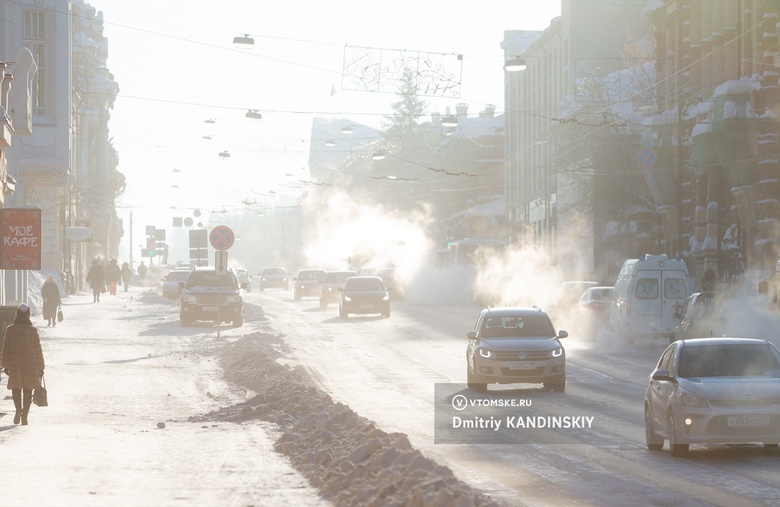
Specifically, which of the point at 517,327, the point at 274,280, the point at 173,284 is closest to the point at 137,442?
the point at 517,327

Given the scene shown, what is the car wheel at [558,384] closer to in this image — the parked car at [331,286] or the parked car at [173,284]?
the parked car at [331,286]

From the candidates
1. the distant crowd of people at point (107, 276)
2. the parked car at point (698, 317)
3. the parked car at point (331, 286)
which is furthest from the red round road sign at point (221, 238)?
the distant crowd of people at point (107, 276)

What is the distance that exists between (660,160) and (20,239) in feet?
118

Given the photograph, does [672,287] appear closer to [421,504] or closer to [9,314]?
[9,314]

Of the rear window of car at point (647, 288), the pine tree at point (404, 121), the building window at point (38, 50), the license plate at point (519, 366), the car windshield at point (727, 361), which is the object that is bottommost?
the license plate at point (519, 366)

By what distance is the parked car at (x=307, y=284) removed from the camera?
7431 centimetres

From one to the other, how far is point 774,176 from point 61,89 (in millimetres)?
24748

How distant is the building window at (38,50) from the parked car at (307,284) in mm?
29636

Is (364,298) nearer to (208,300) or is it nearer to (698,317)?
(208,300)

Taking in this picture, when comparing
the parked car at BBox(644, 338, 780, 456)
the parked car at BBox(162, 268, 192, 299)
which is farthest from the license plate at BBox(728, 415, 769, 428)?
the parked car at BBox(162, 268, 192, 299)

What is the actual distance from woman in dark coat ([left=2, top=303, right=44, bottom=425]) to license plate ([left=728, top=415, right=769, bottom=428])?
9.63m

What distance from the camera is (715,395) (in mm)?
15062

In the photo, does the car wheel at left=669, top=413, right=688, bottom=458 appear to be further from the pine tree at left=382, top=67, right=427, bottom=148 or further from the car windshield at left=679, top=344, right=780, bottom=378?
the pine tree at left=382, top=67, right=427, bottom=148

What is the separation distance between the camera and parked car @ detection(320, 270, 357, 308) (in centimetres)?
6344
